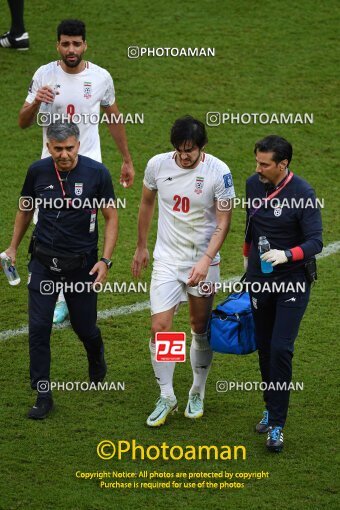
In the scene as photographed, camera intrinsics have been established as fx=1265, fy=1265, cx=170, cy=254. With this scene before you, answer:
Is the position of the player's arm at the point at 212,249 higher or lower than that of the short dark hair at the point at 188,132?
lower

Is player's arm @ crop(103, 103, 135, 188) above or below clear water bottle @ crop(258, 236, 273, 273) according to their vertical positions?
above

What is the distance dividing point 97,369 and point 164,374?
27.9 inches

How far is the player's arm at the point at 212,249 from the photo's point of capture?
8.45m

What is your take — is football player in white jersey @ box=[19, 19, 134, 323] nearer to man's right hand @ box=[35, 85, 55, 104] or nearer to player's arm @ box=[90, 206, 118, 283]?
man's right hand @ box=[35, 85, 55, 104]

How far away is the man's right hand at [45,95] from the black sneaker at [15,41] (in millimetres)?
5818

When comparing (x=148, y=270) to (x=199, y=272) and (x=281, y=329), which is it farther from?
(x=281, y=329)

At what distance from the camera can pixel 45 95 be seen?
9609mm

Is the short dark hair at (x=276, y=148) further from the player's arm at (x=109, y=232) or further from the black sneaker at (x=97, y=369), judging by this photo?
the black sneaker at (x=97, y=369)

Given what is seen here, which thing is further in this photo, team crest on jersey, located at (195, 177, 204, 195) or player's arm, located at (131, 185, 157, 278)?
player's arm, located at (131, 185, 157, 278)

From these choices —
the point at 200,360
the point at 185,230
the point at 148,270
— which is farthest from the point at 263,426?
the point at 148,270

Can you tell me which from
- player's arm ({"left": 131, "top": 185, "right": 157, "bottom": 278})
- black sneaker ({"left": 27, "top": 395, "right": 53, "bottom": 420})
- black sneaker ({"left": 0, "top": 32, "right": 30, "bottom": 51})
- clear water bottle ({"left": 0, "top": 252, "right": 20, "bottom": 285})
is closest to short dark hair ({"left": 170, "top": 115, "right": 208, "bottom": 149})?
player's arm ({"left": 131, "top": 185, "right": 157, "bottom": 278})

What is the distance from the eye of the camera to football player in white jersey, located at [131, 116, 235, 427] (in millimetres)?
8516

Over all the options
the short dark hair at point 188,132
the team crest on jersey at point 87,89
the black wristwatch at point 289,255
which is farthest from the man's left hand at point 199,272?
the team crest on jersey at point 87,89

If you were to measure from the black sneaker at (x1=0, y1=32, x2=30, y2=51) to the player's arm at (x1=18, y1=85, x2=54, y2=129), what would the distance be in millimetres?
5524
